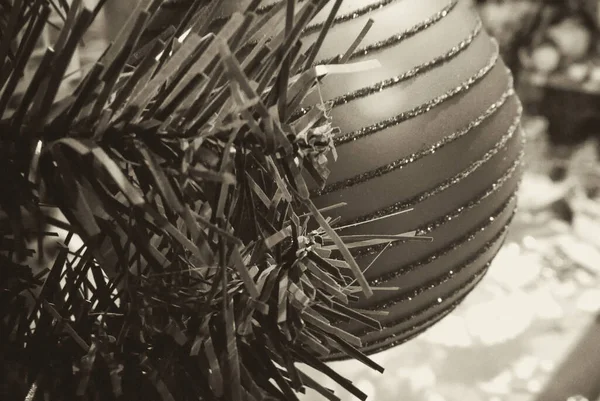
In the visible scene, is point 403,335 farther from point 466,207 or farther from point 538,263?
point 538,263

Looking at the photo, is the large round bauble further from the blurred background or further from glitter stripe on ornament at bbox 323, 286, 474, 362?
the blurred background

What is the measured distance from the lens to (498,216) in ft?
1.04

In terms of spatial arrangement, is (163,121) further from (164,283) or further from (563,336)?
(563,336)

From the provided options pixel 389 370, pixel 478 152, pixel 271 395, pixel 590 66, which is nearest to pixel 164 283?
pixel 271 395

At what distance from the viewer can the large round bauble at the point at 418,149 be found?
10.3 inches

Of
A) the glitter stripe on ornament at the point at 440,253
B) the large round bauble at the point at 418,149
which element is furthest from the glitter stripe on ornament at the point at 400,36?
the glitter stripe on ornament at the point at 440,253

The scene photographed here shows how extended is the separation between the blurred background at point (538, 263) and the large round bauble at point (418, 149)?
0.11 meters

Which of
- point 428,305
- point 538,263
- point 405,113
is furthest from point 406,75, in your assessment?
point 538,263

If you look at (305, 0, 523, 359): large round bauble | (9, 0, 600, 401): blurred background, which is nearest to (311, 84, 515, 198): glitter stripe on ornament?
(305, 0, 523, 359): large round bauble

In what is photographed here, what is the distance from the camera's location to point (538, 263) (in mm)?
868

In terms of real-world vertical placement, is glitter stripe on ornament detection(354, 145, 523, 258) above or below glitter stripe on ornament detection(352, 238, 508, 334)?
above

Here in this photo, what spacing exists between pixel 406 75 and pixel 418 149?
3 cm

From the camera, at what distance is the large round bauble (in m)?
0.26

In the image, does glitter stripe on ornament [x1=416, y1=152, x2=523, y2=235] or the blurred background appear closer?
glitter stripe on ornament [x1=416, y1=152, x2=523, y2=235]
